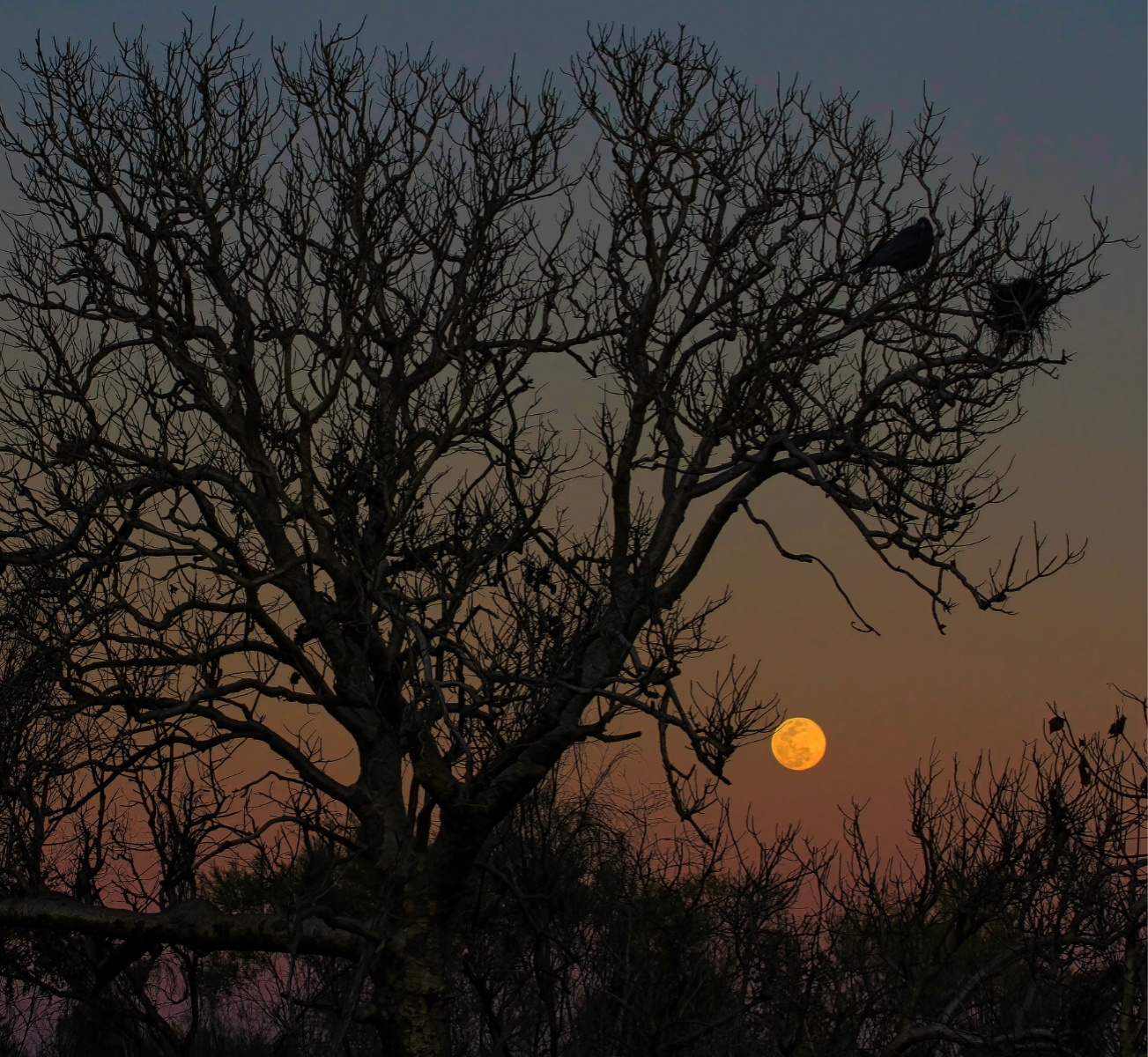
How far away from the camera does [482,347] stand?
515 inches

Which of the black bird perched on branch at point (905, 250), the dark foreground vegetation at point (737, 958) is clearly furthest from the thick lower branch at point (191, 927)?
the black bird perched on branch at point (905, 250)

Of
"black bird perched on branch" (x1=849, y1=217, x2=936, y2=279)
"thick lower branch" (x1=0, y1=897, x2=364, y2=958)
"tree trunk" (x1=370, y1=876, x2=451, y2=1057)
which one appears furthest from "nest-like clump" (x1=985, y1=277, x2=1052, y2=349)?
"thick lower branch" (x1=0, y1=897, x2=364, y2=958)

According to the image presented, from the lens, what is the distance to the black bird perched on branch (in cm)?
1240

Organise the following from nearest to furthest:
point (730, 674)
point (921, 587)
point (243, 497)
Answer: point (921, 587)
point (730, 674)
point (243, 497)

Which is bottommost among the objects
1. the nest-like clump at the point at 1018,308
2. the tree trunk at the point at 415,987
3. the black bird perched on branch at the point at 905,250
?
the tree trunk at the point at 415,987

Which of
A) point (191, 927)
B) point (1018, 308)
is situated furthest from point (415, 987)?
point (1018, 308)

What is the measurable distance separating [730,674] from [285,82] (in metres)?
7.75

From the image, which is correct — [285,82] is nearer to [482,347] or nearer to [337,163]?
[337,163]

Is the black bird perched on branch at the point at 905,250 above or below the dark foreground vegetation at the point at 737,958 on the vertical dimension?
Answer: above

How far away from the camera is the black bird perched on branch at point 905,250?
12.4 meters

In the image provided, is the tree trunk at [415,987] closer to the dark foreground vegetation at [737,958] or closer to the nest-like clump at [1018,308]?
the dark foreground vegetation at [737,958]

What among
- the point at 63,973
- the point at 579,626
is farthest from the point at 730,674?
the point at 63,973

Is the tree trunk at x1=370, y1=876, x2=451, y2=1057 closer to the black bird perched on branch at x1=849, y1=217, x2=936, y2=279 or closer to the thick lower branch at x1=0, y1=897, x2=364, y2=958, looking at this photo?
the thick lower branch at x1=0, y1=897, x2=364, y2=958

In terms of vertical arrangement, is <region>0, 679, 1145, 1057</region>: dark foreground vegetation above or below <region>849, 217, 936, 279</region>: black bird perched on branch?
below
